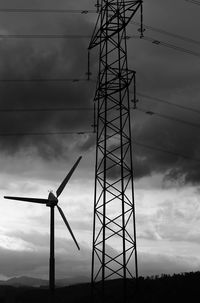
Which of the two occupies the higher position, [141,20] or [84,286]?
[141,20]

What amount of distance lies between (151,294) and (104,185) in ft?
135

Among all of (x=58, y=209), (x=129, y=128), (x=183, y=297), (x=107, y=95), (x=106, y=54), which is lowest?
(x=183, y=297)

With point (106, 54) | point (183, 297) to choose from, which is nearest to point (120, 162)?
point (106, 54)

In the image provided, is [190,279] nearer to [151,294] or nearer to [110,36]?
[151,294]

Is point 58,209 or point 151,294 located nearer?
point 58,209

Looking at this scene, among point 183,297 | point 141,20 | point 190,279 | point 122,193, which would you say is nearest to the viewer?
point 122,193

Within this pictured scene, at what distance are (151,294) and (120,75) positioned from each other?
1760 inches

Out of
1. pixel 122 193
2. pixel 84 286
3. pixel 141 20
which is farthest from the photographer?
pixel 84 286

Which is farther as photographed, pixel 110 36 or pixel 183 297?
pixel 183 297

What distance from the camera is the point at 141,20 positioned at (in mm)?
58406

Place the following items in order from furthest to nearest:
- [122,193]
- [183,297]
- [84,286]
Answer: [84,286]
[183,297]
[122,193]

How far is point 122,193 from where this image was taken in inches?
2138

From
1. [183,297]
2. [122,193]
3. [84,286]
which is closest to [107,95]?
[122,193]

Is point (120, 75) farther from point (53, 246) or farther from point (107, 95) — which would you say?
point (53, 246)
